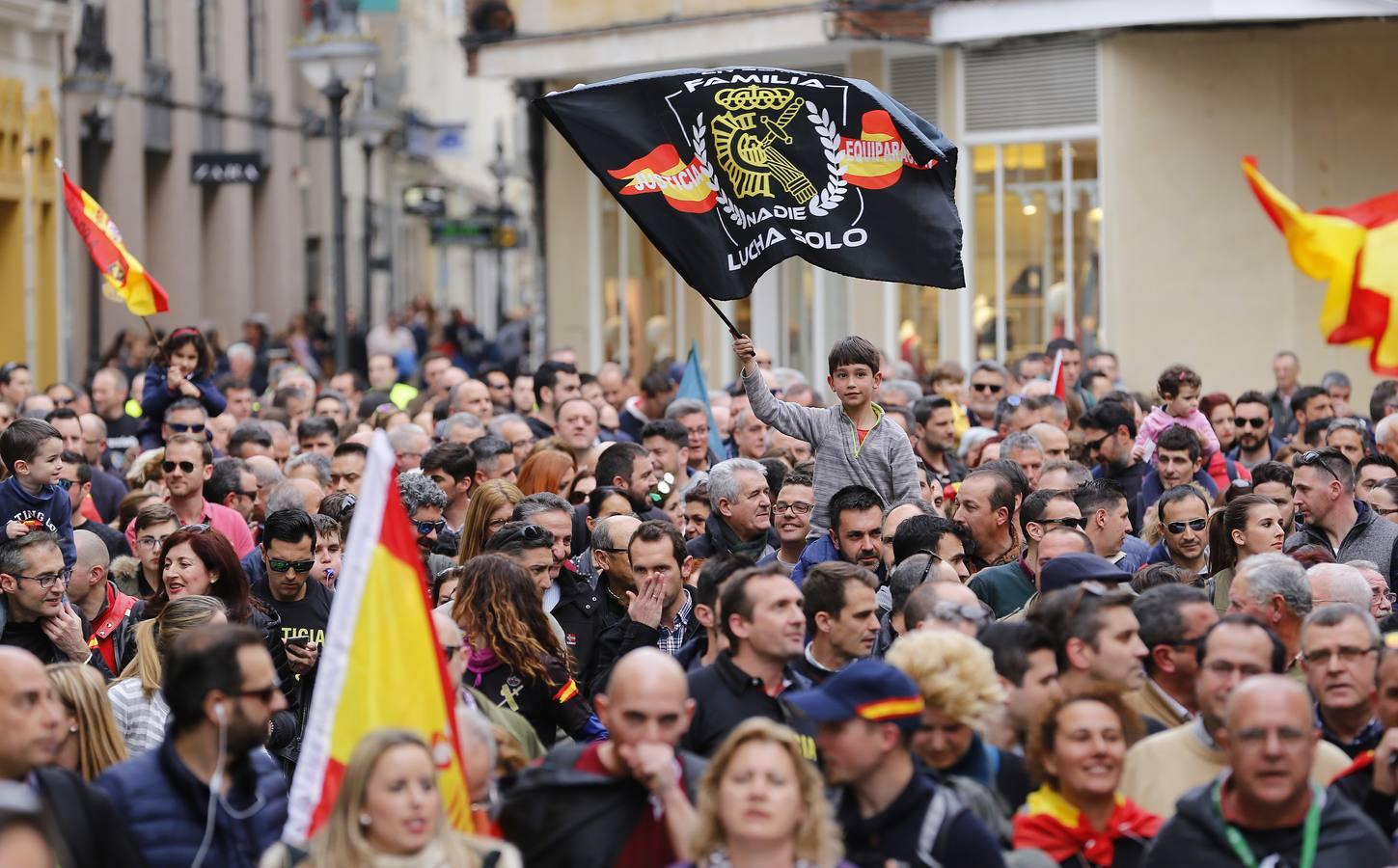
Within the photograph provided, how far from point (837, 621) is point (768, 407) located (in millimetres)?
2942

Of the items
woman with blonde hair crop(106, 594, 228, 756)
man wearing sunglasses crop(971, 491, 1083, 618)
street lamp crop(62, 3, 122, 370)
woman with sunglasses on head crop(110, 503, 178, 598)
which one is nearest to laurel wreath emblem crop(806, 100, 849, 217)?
man wearing sunglasses crop(971, 491, 1083, 618)

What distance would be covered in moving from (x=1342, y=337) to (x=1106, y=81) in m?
16.7

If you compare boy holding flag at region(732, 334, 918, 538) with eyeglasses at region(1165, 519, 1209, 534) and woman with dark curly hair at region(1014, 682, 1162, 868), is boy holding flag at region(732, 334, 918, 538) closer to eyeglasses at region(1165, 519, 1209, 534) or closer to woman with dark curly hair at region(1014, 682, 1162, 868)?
eyeglasses at region(1165, 519, 1209, 534)

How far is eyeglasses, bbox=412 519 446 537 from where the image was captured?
11726mm

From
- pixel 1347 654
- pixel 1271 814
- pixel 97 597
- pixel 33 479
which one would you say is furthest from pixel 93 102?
pixel 1271 814

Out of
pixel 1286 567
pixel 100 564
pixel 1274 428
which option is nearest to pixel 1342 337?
pixel 1286 567

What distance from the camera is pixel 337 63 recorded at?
21734 mm

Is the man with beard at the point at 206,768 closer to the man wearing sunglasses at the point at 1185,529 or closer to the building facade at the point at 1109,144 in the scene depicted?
the man wearing sunglasses at the point at 1185,529

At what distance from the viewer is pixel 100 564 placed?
10602mm

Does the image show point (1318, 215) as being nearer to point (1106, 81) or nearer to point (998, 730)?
point (998, 730)

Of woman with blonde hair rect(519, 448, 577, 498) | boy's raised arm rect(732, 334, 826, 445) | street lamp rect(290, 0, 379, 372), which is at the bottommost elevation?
woman with blonde hair rect(519, 448, 577, 498)

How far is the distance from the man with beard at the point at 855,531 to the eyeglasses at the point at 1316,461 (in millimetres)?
2547

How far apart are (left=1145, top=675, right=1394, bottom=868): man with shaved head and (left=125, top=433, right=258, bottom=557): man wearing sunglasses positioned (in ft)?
22.8

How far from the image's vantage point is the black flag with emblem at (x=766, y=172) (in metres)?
11.1
